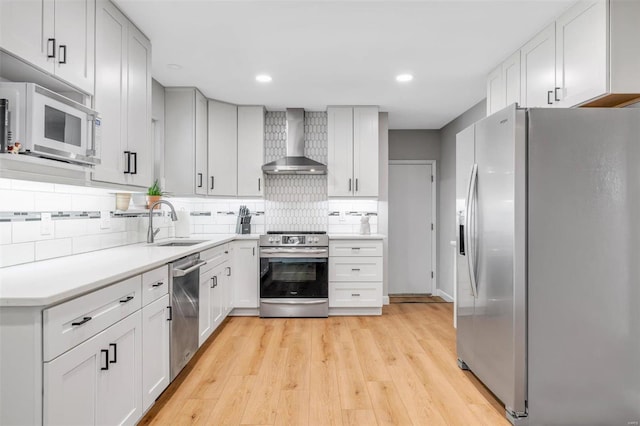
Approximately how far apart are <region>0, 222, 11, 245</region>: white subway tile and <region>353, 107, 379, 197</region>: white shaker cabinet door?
11.0 ft

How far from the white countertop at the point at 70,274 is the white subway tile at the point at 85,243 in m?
0.05

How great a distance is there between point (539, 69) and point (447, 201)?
269 centimetres

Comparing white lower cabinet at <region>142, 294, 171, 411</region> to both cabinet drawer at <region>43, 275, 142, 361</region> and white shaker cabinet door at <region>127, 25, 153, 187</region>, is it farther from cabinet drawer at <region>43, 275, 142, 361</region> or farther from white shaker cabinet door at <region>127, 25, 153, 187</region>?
white shaker cabinet door at <region>127, 25, 153, 187</region>

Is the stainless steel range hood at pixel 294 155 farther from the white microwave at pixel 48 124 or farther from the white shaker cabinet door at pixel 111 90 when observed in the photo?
the white microwave at pixel 48 124

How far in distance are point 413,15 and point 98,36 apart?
1994 millimetres

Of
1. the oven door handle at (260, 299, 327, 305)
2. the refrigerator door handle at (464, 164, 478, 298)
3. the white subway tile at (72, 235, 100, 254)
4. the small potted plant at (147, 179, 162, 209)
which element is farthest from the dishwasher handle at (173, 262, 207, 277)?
the refrigerator door handle at (464, 164, 478, 298)

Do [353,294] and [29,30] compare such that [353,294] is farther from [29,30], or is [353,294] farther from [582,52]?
[29,30]

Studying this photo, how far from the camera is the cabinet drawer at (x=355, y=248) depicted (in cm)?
420

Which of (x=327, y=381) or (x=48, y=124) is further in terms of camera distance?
(x=327, y=381)

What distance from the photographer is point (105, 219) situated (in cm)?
275

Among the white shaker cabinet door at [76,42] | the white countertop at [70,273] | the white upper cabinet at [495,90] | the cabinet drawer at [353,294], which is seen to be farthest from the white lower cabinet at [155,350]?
the white upper cabinet at [495,90]

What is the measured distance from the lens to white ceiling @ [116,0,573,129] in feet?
7.61

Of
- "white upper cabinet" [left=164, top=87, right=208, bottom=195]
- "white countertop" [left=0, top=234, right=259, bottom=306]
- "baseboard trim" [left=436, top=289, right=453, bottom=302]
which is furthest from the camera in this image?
"baseboard trim" [left=436, top=289, right=453, bottom=302]

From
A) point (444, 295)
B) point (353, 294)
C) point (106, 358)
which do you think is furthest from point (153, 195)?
point (444, 295)
